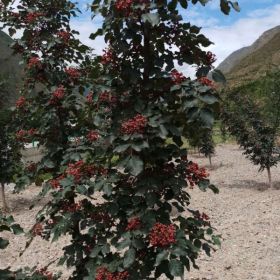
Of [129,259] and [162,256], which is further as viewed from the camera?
[129,259]

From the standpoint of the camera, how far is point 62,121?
5738mm

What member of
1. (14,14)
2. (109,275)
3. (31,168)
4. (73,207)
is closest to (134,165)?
(109,275)

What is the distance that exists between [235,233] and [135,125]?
330 inches

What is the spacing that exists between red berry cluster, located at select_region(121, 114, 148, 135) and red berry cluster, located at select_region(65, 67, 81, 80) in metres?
2.39

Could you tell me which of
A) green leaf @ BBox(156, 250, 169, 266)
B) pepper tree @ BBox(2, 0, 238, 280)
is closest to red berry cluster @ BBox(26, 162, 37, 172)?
pepper tree @ BBox(2, 0, 238, 280)

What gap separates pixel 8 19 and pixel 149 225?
3688mm

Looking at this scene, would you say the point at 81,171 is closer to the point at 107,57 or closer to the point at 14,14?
the point at 107,57

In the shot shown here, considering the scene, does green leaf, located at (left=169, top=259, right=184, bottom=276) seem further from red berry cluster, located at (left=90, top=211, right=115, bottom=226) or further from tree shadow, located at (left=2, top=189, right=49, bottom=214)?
tree shadow, located at (left=2, top=189, right=49, bottom=214)

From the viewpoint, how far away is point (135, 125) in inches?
132

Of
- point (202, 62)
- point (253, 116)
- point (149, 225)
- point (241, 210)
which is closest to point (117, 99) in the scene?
point (202, 62)

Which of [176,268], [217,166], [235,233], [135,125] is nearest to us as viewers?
[176,268]

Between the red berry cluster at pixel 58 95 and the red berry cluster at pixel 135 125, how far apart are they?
2.04 meters

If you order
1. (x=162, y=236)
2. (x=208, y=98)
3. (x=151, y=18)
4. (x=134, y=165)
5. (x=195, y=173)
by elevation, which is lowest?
(x=162, y=236)

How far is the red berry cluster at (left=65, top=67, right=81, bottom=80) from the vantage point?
5598mm
